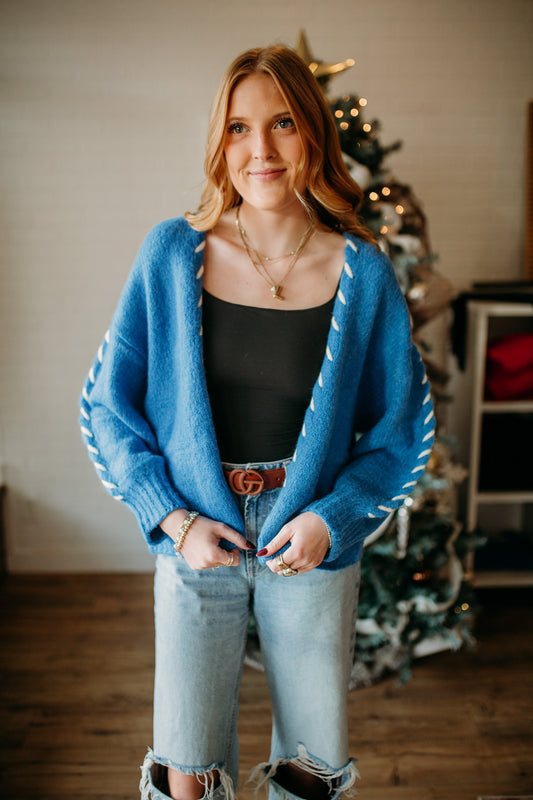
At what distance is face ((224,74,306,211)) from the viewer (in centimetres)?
97

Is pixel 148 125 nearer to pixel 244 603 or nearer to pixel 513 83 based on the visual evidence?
pixel 513 83

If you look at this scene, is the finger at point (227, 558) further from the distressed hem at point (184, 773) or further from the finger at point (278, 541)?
the distressed hem at point (184, 773)

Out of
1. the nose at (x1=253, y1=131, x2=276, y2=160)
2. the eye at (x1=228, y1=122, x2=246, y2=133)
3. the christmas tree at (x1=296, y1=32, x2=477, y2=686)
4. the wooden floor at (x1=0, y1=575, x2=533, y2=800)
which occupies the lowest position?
the wooden floor at (x1=0, y1=575, x2=533, y2=800)

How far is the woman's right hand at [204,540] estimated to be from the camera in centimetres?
96

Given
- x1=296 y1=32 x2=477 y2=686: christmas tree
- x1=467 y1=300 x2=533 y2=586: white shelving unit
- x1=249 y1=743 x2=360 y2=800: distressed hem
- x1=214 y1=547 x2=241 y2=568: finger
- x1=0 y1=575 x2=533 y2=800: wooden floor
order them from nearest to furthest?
x1=214 y1=547 x2=241 y2=568: finger, x1=249 y1=743 x2=360 y2=800: distressed hem, x1=0 y1=575 x2=533 y2=800: wooden floor, x1=296 y1=32 x2=477 y2=686: christmas tree, x1=467 y1=300 x2=533 y2=586: white shelving unit

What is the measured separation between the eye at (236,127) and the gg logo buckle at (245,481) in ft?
1.85

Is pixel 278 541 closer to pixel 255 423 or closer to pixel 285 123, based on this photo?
pixel 255 423

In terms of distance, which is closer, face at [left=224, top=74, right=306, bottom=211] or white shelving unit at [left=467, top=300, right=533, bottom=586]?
face at [left=224, top=74, right=306, bottom=211]

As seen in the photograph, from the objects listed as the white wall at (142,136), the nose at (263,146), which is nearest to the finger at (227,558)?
the nose at (263,146)

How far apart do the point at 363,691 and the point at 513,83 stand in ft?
8.02

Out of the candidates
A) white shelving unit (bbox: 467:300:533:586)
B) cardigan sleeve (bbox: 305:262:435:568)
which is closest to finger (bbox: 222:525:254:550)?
cardigan sleeve (bbox: 305:262:435:568)

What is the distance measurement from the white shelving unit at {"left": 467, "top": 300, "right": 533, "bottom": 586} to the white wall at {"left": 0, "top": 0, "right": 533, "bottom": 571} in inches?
14.3

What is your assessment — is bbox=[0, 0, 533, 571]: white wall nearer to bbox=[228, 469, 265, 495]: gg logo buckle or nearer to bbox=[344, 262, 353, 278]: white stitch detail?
bbox=[344, 262, 353, 278]: white stitch detail

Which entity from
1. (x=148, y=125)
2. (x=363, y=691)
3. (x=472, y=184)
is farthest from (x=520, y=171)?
(x=363, y=691)
